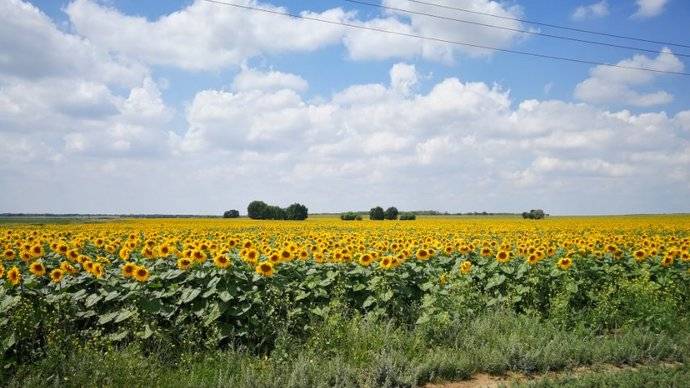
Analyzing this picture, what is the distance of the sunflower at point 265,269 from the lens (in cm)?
725

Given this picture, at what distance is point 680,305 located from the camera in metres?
9.75

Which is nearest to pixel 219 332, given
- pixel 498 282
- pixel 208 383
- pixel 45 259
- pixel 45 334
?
pixel 208 383

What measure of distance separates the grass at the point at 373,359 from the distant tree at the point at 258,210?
64.4 m

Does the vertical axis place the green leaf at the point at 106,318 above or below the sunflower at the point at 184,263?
below

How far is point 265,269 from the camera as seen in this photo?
23.9 ft

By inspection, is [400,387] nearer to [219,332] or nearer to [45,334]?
[219,332]

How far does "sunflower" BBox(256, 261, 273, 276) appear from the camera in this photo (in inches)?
286

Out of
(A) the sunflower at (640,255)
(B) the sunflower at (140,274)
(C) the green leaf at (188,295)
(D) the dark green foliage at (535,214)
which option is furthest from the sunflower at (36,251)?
(D) the dark green foliage at (535,214)

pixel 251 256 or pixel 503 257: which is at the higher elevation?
pixel 251 256

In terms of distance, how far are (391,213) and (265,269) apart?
63442mm

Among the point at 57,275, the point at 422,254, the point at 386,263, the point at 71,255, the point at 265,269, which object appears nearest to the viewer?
the point at 265,269

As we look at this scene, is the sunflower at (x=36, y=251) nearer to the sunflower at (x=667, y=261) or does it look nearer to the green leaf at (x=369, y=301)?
the green leaf at (x=369, y=301)

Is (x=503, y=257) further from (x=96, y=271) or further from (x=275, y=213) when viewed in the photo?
(x=275, y=213)

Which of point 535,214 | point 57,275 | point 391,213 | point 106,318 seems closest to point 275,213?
point 391,213
